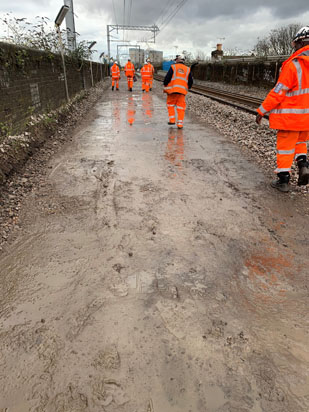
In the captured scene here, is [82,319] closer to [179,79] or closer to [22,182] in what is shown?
[22,182]

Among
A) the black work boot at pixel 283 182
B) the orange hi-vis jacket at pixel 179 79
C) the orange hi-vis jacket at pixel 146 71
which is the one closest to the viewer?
the black work boot at pixel 283 182

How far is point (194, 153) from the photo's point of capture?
18.8 ft

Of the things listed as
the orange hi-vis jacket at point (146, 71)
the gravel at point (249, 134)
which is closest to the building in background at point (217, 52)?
the orange hi-vis jacket at point (146, 71)

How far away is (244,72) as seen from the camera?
2306cm

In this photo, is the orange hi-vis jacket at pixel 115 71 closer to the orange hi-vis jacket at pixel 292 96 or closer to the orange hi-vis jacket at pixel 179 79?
the orange hi-vis jacket at pixel 179 79

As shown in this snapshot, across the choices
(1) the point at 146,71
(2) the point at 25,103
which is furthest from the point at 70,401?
(1) the point at 146,71

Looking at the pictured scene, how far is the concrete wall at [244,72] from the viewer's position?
19.2 metres

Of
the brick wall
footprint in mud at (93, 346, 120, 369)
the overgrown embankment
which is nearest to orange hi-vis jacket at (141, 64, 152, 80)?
the brick wall

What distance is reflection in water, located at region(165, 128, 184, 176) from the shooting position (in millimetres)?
5238

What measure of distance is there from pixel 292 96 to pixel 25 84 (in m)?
5.58

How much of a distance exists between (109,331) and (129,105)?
40.0ft

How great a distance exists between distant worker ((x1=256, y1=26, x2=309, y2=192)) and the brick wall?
14.2 ft

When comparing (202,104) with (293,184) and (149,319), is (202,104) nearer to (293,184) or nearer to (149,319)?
(293,184)

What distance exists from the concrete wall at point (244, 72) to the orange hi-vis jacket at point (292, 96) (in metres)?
16.7
